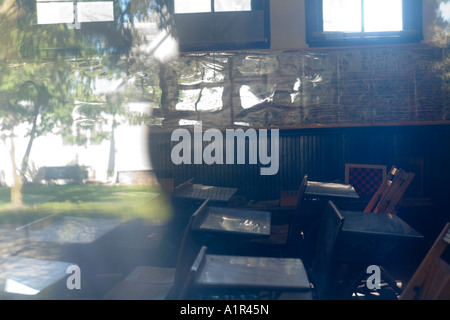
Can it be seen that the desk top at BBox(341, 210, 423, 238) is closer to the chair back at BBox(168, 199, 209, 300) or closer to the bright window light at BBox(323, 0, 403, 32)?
the chair back at BBox(168, 199, 209, 300)

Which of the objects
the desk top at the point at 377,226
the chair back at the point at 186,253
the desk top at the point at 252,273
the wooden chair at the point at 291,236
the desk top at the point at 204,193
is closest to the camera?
the desk top at the point at 252,273

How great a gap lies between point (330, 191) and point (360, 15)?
271 centimetres

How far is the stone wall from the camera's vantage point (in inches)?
225

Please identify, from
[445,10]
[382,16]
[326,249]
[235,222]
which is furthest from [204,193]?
[445,10]

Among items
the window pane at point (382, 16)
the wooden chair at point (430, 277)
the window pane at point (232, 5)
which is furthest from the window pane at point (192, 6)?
the wooden chair at point (430, 277)

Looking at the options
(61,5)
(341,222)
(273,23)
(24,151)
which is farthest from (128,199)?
(341,222)

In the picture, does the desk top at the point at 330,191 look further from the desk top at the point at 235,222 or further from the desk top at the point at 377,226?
the desk top at the point at 235,222

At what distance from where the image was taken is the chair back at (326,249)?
2.78 metres

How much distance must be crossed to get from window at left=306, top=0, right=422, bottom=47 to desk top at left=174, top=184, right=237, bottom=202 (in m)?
2.55

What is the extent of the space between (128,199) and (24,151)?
148 cm

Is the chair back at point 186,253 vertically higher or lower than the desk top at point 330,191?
lower

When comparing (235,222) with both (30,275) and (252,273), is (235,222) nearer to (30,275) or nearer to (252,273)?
(252,273)

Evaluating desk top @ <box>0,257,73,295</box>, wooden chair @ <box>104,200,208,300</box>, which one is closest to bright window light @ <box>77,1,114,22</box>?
desk top @ <box>0,257,73,295</box>
